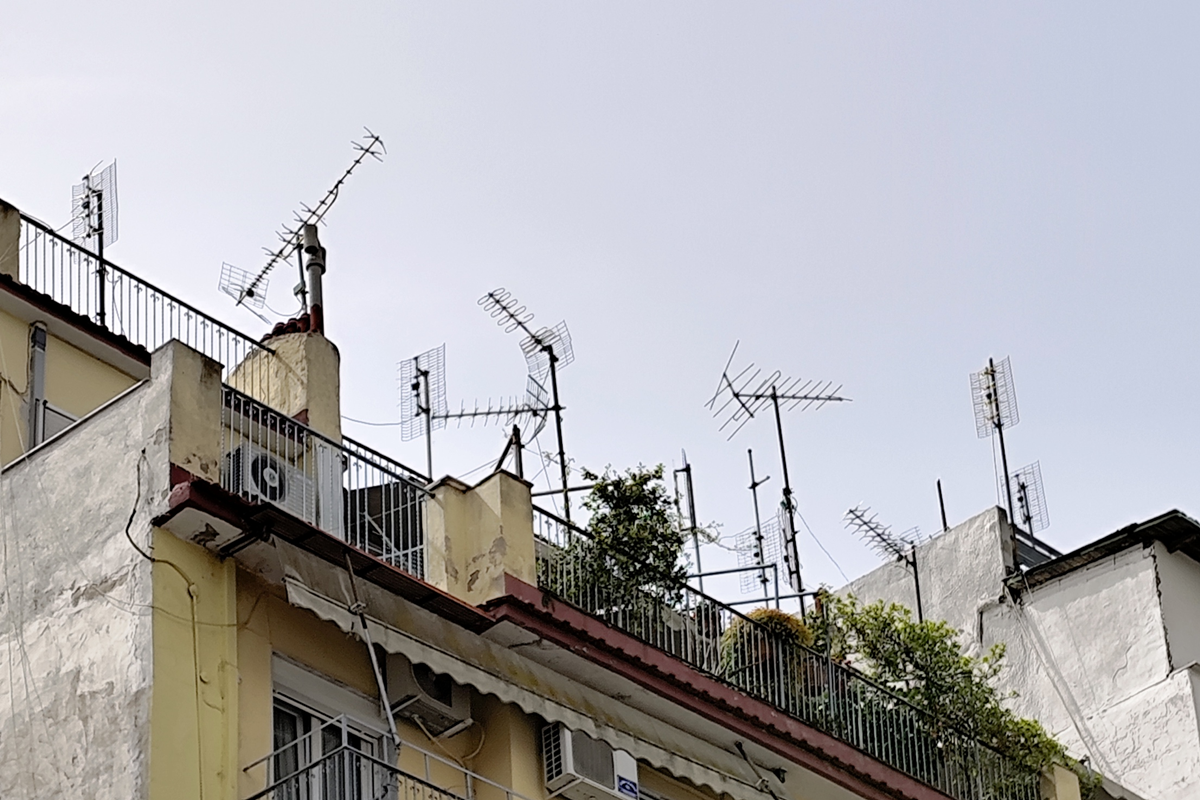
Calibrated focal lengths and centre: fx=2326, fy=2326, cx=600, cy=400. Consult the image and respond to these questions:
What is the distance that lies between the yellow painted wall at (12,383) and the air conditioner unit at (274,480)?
1.76 meters

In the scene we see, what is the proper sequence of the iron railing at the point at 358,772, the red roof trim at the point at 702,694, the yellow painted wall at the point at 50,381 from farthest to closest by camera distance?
the yellow painted wall at the point at 50,381
the red roof trim at the point at 702,694
the iron railing at the point at 358,772

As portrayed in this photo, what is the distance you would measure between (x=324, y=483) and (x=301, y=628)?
186 centimetres

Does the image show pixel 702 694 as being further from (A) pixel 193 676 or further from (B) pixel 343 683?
(A) pixel 193 676

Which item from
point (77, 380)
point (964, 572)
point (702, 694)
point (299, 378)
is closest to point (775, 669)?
point (702, 694)

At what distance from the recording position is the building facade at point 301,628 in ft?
46.5

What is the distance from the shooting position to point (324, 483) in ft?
55.3

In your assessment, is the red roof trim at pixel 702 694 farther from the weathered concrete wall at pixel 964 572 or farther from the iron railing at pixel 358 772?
the weathered concrete wall at pixel 964 572

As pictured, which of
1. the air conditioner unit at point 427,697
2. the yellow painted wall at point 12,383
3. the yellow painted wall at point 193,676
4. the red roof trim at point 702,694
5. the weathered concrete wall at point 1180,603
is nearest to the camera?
the yellow painted wall at point 193,676

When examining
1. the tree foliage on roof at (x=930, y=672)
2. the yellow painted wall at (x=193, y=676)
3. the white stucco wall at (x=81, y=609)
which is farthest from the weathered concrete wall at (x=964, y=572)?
the white stucco wall at (x=81, y=609)

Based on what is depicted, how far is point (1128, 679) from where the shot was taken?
2494 cm

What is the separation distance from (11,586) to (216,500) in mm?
1709

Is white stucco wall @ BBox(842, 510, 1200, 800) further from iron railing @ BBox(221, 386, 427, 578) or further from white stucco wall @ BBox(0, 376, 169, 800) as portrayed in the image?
white stucco wall @ BBox(0, 376, 169, 800)

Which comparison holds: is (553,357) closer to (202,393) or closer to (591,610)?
(591,610)

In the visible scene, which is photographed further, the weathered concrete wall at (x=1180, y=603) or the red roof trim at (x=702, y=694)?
the weathered concrete wall at (x=1180, y=603)
